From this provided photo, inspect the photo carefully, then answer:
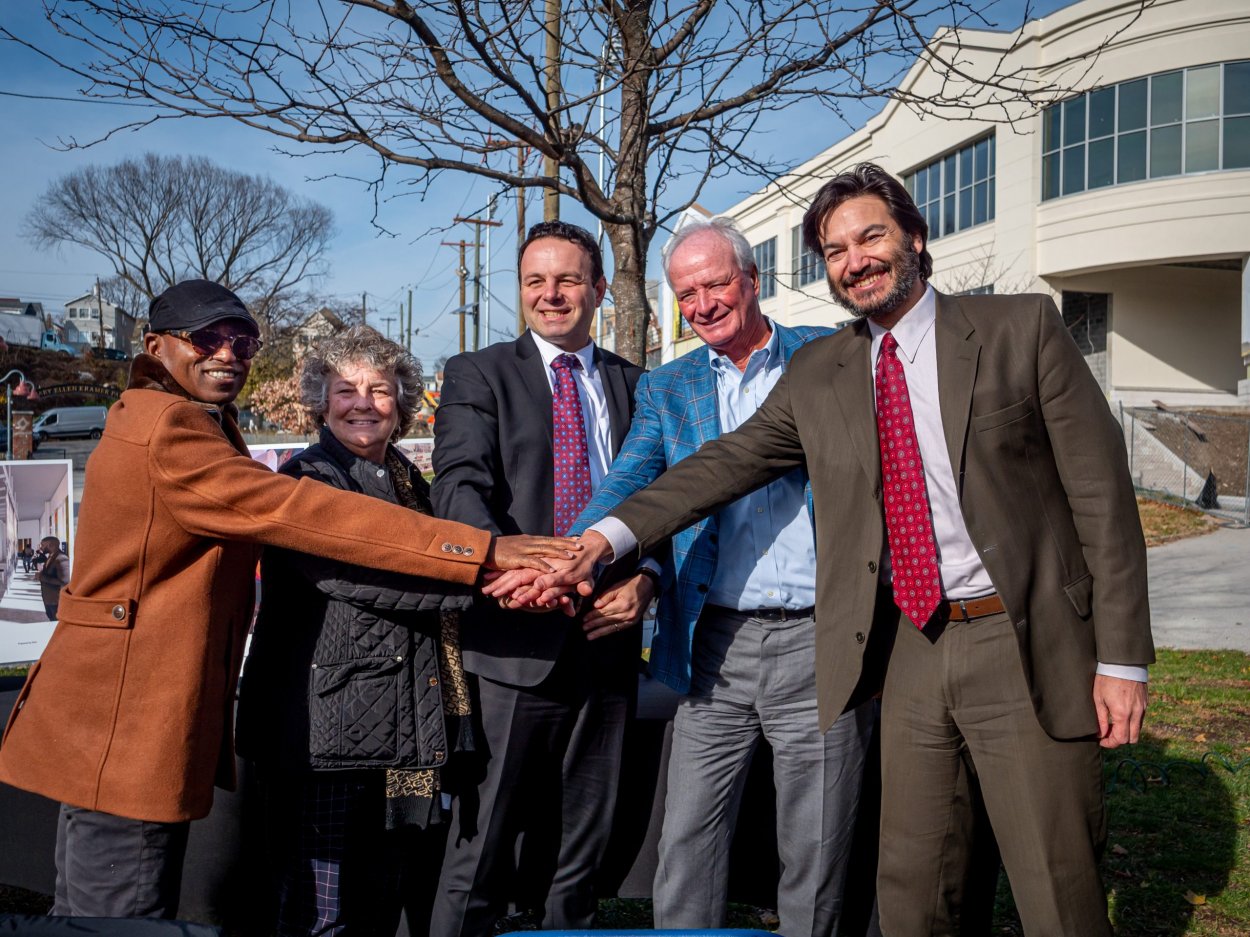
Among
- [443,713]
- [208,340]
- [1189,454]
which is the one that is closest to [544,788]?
[443,713]

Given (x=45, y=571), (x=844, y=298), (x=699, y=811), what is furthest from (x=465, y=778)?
(x=45, y=571)

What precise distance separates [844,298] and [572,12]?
7.64 feet

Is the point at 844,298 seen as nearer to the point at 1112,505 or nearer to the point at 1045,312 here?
the point at 1045,312

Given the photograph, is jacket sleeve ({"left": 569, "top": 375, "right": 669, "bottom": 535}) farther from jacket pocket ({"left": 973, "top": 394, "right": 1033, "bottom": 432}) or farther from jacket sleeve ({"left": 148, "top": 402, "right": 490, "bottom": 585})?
jacket pocket ({"left": 973, "top": 394, "right": 1033, "bottom": 432})

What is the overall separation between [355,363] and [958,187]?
26.9 metres

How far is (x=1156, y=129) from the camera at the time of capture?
2170 cm

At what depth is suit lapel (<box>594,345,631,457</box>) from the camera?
3.30 metres

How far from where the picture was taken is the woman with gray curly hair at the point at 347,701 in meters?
2.68

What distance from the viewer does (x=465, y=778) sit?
2938 millimetres

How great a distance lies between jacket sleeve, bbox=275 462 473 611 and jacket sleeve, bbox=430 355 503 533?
0.26 meters

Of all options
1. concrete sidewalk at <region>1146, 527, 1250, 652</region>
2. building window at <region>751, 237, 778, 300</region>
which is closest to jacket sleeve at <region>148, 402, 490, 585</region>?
concrete sidewalk at <region>1146, 527, 1250, 652</region>

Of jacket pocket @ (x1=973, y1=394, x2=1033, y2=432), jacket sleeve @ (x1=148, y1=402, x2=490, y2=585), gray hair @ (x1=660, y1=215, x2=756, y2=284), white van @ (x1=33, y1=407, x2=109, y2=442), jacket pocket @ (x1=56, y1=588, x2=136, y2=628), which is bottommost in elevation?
jacket pocket @ (x1=56, y1=588, x2=136, y2=628)

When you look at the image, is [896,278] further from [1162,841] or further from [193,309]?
[1162,841]

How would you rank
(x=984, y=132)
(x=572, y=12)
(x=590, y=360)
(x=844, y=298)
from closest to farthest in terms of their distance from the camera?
(x=844, y=298) → (x=590, y=360) → (x=572, y=12) → (x=984, y=132)
